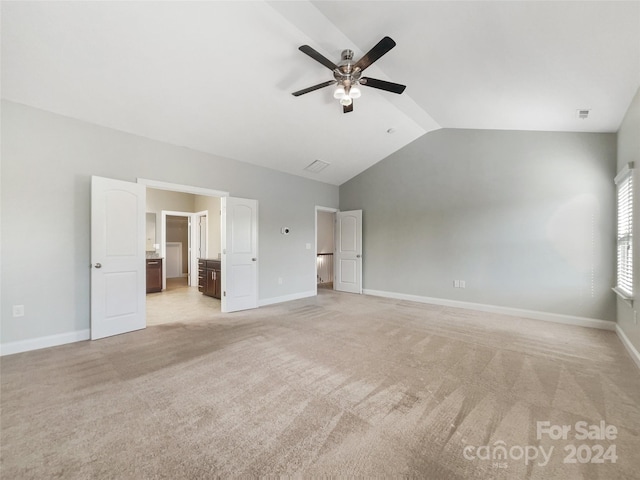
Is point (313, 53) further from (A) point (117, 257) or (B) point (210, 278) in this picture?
(B) point (210, 278)

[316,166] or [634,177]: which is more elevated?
[316,166]

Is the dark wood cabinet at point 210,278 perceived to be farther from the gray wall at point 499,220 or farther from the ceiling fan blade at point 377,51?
the ceiling fan blade at point 377,51

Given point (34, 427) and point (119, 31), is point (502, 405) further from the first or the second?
point (119, 31)

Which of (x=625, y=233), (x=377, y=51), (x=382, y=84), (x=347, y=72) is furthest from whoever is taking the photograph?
(x=625, y=233)

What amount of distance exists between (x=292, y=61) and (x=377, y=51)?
1229mm

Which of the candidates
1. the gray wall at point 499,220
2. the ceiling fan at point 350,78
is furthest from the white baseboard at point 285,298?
the ceiling fan at point 350,78

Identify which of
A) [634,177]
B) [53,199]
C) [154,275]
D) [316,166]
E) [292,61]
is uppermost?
[292,61]

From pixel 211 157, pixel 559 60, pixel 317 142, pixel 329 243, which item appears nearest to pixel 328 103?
pixel 317 142

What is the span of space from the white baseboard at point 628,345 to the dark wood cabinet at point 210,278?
6268mm

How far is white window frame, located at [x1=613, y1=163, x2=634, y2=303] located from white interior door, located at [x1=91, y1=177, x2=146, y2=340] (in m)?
6.24

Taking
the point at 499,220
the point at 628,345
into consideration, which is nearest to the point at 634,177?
the point at 499,220

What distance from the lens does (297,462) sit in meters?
1.54

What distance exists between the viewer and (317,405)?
2.09 meters

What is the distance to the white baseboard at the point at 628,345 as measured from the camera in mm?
2813
